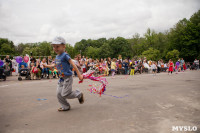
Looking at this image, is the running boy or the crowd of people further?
the crowd of people

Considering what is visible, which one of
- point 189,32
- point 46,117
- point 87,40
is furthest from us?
point 87,40

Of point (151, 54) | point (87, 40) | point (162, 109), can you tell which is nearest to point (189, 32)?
point (151, 54)

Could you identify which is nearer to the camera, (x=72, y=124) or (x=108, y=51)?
(x=72, y=124)

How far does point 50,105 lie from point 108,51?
70.2m

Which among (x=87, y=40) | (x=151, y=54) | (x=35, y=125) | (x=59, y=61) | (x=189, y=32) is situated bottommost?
(x=35, y=125)

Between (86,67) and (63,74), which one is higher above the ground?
(86,67)

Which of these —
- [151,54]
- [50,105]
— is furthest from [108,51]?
[50,105]

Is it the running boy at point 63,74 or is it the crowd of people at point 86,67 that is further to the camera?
the crowd of people at point 86,67

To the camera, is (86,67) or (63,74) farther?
(86,67)

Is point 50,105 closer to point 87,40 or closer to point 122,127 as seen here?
point 122,127

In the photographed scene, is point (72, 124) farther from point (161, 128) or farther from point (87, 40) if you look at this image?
point (87, 40)

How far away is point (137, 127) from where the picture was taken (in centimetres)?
315

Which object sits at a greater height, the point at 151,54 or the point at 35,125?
the point at 151,54

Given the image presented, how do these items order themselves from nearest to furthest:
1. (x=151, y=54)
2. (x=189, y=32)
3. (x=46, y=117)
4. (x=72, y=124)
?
(x=72, y=124) < (x=46, y=117) < (x=189, y=32) < (x=151, y=54)
